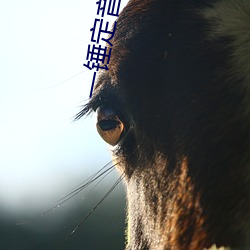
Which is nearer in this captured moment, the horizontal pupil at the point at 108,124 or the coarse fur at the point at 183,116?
the coarse fur at the point at 183,116

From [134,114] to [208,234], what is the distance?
0.55 m

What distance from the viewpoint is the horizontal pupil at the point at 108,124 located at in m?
2.79

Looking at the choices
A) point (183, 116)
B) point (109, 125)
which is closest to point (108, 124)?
point (109, 125)

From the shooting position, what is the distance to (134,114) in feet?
8.70

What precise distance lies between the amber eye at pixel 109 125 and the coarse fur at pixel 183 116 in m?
0.03

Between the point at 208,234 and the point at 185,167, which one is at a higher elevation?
the point at 185,167

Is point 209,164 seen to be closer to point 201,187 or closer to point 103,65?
point 201,187

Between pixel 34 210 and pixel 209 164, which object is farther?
pixel 34 210

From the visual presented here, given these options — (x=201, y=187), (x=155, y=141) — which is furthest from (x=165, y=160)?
(x=201, y=187)

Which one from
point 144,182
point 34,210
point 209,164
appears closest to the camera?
point 209,164

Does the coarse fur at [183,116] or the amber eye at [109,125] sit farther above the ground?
the amber eye at [109,125]

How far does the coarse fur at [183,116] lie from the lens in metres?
2.21

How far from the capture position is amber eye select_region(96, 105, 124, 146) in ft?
9.09

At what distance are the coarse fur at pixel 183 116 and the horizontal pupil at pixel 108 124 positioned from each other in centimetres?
6
